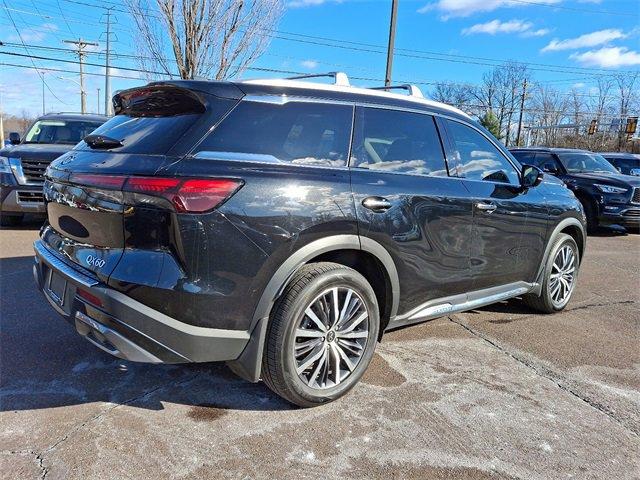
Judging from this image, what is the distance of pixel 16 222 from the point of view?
8320 millimetres

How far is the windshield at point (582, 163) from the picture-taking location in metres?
11.6

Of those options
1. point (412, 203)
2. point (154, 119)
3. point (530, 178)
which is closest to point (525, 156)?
point (530, 178)

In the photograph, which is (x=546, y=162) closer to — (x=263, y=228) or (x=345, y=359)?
(x=345, y=359)

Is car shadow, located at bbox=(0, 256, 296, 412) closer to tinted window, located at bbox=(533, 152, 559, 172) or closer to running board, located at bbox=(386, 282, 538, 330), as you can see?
running board, located at bbox=(386, 282, 538, 330)

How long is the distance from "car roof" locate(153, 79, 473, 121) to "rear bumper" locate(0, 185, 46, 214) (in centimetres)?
558

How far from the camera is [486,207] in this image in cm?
379

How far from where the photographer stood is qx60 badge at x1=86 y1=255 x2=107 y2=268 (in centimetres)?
257

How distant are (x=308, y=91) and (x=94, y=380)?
2.25 meters

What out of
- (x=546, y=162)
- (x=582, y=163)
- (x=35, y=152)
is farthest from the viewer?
(x=546, y=162)

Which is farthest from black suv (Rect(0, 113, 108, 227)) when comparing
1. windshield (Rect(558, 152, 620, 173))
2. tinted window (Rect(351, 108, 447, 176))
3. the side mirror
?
windshield (Rect(558, 152, 620, 173))

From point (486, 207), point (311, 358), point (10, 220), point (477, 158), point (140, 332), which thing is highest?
point (477, 158)

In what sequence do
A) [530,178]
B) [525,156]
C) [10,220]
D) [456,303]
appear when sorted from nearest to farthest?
[456,303] → [530,178] → [10,220] → [525,156]

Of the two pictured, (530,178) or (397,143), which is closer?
(397,143)

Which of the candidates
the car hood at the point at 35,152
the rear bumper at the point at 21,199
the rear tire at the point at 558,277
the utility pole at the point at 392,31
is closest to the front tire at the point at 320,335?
A: the rear tire at the point at 558,277
